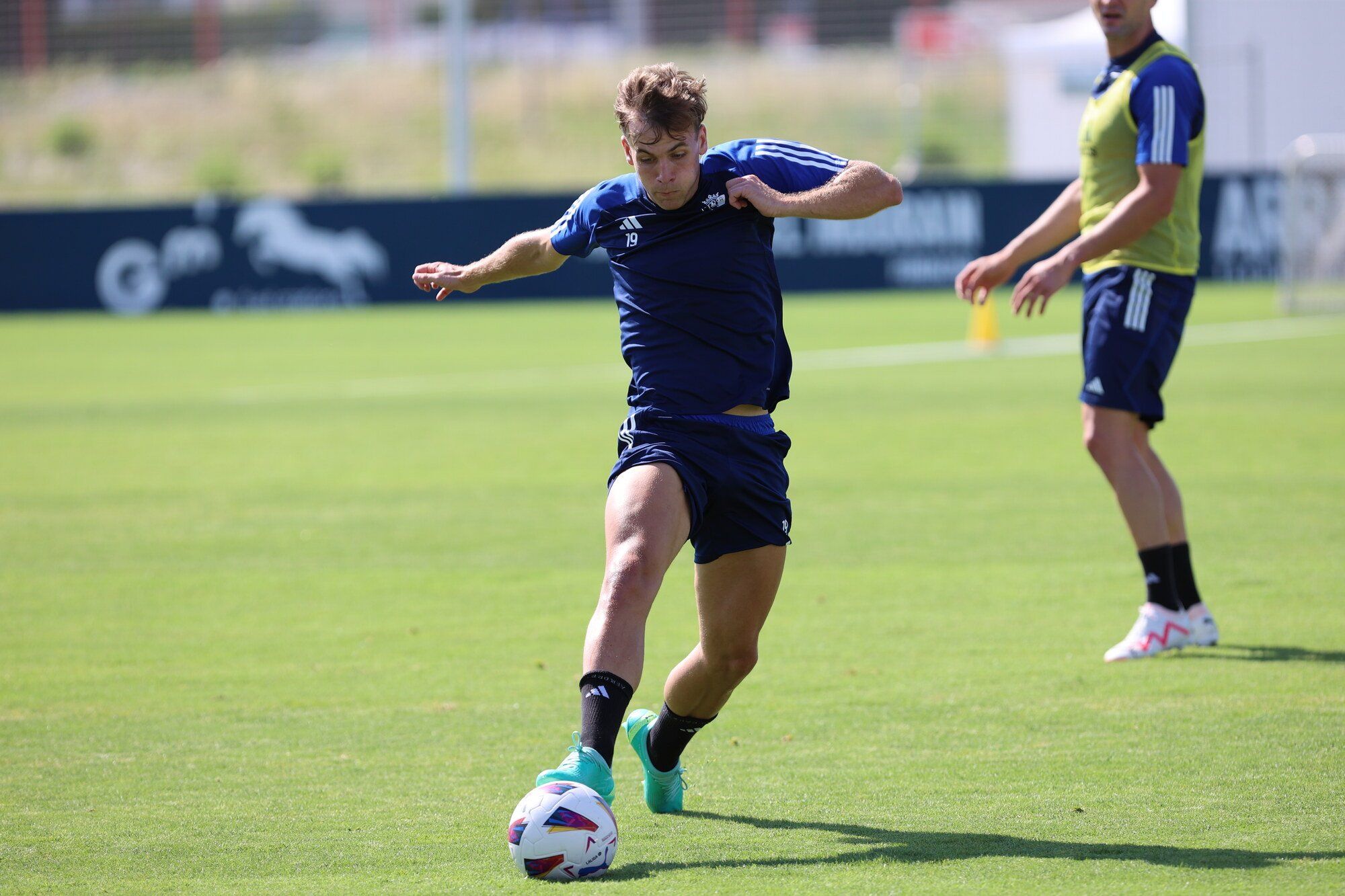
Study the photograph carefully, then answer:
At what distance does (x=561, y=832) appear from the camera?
4.11 m

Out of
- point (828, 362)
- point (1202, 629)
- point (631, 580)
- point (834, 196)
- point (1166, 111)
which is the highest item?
point (1166, 111)

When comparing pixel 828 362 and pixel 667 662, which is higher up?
pixel 667 662

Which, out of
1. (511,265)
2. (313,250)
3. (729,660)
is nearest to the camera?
(729,660)

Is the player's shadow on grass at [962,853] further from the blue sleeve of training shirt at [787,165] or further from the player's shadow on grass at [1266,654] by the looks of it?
the player's shadow on grass at [1266,654]

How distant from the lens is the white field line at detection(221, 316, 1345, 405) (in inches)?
659

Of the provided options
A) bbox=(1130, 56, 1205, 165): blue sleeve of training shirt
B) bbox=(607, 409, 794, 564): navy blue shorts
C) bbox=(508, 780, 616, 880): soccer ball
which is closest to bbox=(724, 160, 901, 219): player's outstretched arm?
bbox=(607, 409, 794, 564): navy blue shorts

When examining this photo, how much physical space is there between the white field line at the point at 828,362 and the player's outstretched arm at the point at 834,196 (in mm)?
11985

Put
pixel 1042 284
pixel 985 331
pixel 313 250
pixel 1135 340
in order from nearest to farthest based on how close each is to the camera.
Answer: pixel 1042 284, pixel 1135 340, pixel 985 331, pixel 313 250

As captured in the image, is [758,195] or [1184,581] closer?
[758,195]

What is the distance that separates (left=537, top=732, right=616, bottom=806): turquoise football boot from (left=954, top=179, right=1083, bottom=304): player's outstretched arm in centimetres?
257

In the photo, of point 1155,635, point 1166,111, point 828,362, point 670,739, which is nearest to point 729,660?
point 670,739

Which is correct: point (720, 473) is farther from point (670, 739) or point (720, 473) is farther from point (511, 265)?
→ point (511, 265)

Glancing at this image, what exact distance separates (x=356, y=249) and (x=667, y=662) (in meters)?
23.0

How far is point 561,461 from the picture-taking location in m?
12.0
